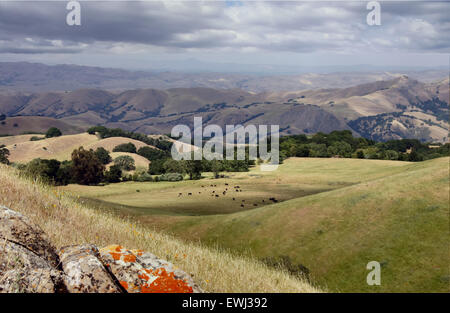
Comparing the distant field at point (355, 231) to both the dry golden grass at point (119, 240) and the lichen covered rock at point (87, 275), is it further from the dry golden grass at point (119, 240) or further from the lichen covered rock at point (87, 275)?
the lichen covered rock at point (87, 275)

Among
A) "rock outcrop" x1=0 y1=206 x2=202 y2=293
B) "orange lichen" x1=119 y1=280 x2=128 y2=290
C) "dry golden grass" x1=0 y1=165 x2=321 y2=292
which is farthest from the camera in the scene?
"dry golden grass" x1=0 y1=165 x2=321 y2=292

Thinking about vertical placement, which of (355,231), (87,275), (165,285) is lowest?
(355,231)

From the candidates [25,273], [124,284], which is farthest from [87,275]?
[25,273]

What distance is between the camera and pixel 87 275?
6.23 metres

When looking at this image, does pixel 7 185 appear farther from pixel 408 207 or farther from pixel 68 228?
pixel 408 207

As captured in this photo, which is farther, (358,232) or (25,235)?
(358,232)

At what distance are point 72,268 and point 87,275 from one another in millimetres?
358

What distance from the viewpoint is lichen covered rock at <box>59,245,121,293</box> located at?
6043mm

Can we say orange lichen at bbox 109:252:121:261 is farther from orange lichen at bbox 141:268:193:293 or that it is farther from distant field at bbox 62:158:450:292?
distant field at bbox 62:158:450:292

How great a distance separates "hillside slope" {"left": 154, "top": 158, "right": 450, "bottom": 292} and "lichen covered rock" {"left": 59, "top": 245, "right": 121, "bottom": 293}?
3013 centimetres

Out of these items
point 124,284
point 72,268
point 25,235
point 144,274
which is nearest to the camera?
point 72,268

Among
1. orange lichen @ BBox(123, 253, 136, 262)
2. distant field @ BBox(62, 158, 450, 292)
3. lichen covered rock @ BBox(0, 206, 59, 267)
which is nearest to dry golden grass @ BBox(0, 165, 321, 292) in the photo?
lichen covered rock @ BBox(0, 206, 59, 267)

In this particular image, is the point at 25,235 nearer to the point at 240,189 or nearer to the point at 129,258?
the point at 129,258

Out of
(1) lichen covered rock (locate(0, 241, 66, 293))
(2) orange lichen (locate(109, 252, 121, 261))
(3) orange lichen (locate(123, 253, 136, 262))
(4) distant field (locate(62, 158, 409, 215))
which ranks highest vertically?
(1) lichen covered rock (locate(0, 241, 66, 293))
